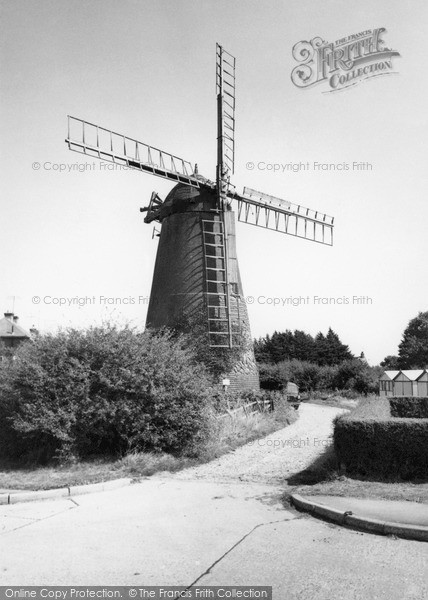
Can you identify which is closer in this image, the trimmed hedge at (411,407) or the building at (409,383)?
the trimmed hedge at (411,407)

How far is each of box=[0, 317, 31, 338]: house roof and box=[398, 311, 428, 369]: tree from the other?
1752 inches

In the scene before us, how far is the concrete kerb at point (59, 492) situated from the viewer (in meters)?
8.16

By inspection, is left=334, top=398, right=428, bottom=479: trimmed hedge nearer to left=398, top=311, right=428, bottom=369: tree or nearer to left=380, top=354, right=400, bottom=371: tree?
left=398, top=311, right=428, bottom=369: tree

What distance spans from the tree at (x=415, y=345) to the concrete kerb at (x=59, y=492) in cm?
5537

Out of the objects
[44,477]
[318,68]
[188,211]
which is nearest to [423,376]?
[188,211]

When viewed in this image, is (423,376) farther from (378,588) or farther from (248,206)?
(378,588)

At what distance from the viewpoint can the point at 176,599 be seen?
432 centimetres

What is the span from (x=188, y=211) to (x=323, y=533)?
18187 mm

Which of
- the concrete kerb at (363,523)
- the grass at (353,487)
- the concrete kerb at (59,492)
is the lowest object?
the concrete kerb at (59,492)

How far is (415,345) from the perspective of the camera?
2489 inches

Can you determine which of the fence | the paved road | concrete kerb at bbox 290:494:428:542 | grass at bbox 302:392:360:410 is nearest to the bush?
the fence

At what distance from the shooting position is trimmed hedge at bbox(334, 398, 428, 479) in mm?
8859

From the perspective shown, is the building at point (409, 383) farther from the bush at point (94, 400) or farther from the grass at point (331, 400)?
the bush at point (94, 400)

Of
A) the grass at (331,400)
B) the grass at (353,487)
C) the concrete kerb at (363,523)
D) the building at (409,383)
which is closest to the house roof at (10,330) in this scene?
the grass at (331,400)
